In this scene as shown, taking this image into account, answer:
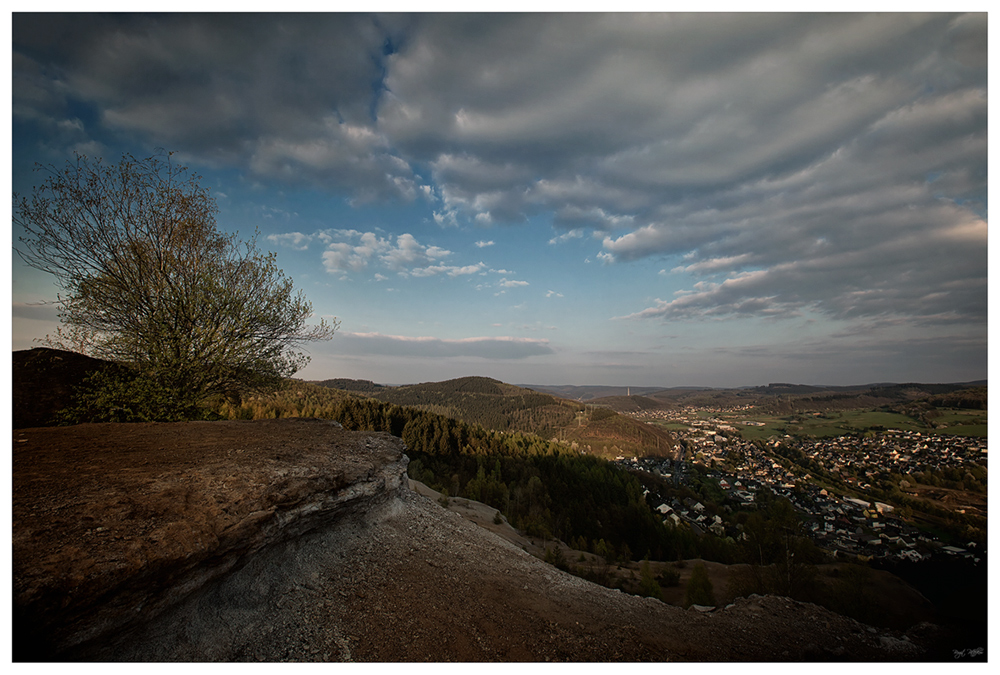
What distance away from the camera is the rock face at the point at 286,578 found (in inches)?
142

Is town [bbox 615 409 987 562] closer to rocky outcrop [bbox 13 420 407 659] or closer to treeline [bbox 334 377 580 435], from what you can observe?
rocky outcrop [bbox 13 420 407 659]

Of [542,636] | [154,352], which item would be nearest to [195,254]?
[154,352]

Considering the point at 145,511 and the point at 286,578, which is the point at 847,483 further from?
the point at 145,511

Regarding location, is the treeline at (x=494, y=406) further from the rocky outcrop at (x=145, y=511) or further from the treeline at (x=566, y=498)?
the rocky outcrop at (x=145, y=511)

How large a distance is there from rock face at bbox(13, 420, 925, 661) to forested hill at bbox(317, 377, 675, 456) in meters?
98.3

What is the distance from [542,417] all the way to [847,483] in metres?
124

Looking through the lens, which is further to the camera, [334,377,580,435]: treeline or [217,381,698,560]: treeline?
[334,377,580,435]: treeline

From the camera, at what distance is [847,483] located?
2291cm

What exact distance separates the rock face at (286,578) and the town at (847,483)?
19.8 ft

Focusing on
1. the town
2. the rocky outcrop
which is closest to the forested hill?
the town

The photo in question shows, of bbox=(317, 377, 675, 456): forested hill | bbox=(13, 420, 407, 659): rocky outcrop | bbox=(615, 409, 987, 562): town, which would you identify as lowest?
bbox=(317, 377, 675, 456): forested hill

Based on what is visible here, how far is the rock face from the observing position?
3.62 meters

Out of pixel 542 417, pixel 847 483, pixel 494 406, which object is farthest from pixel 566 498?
pixel 494 406
